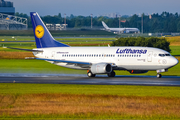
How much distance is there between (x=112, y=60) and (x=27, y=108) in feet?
72.8

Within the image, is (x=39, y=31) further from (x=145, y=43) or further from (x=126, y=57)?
(x=145, y=43)

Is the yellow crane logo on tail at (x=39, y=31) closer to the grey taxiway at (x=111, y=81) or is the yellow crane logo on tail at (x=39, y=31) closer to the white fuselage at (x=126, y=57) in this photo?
the white fuselage at (x=126, y=57)

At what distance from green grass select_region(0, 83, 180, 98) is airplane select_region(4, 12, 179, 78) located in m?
9.32

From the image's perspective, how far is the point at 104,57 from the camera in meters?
47.6

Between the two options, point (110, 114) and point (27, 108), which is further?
point (27, 108)

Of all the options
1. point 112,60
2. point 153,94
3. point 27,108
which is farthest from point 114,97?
point 112,60

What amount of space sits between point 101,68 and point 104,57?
246 centimetres

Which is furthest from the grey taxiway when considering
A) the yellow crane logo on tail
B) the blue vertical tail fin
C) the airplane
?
the yellow crane logo on tail

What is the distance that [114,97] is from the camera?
30.2m

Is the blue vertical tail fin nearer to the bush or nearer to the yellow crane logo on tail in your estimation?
the yellow crane logo on tail

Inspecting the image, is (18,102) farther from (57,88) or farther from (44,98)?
(57,88)

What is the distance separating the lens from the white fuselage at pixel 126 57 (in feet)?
147

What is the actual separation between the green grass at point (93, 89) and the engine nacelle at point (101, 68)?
839 centimetres

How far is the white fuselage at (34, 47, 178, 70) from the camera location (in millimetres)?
44812
